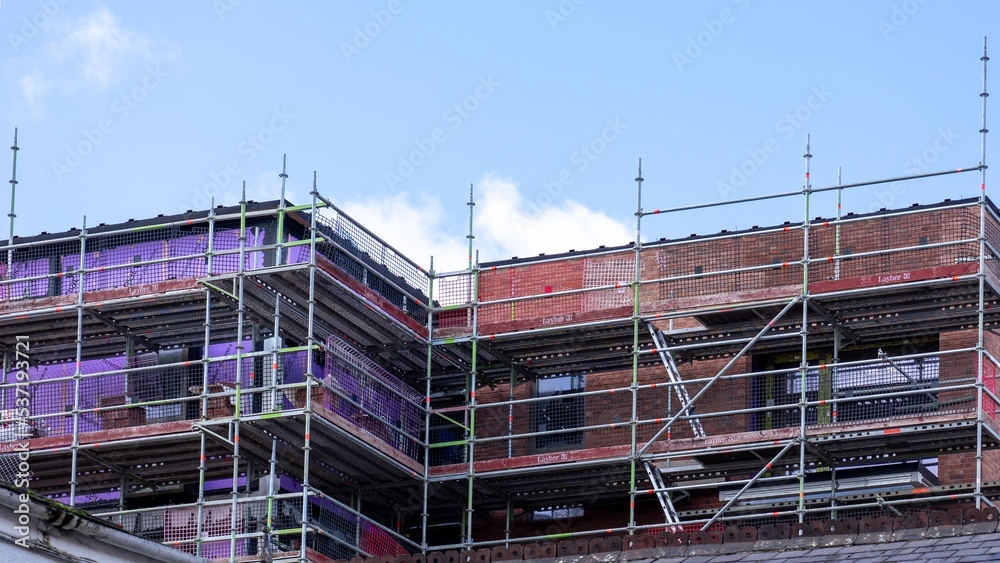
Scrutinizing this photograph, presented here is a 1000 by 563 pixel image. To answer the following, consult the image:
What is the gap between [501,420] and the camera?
40031mm

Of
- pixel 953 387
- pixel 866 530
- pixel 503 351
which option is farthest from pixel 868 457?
pixel 866 530

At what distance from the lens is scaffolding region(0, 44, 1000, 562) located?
35.9m

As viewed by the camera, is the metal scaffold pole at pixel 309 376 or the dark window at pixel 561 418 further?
the dark window at pixel 561 418

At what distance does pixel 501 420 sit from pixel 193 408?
537 centimetres

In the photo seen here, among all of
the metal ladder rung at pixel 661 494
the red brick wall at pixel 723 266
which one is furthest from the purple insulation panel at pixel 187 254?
the metal ladder rung at pixel 661 494

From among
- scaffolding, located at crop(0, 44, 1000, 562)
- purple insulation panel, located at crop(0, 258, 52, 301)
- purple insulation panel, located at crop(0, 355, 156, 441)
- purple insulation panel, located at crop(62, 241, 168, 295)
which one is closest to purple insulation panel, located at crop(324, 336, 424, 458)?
scaffolding, located at crop(0, 44, 1000, 562)

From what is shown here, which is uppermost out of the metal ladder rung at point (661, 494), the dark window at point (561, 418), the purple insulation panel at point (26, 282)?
the purple insulation panel at point (26, 282)

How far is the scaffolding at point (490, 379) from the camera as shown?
3591 centimetres

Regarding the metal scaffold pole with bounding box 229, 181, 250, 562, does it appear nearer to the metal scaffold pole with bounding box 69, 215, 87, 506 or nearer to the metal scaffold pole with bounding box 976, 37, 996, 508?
the metal scaffold pole with bounding box 69, 215, 87, 506

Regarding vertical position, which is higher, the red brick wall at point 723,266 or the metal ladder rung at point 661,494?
the red brick wall at point 723,266

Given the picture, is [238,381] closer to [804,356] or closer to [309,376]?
[309,376]

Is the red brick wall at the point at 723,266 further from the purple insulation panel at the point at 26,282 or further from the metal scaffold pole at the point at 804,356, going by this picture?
the purple insulation panel at the point at 26,282

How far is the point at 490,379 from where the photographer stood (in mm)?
40312

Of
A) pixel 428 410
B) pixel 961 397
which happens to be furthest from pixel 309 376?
pixel 961 397
